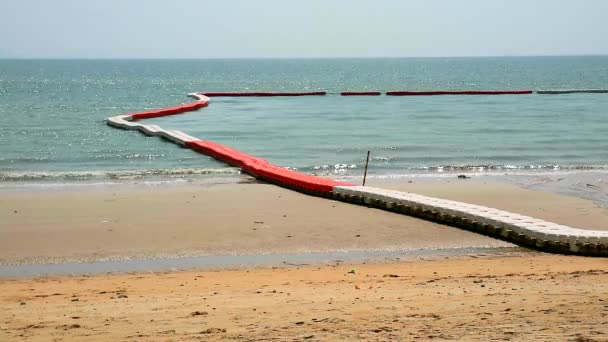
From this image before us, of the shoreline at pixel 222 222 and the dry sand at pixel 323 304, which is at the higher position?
the dry sand at pixel 323 304

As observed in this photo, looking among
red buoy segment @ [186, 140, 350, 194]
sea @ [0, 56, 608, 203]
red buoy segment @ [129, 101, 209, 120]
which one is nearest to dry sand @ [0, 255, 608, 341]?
red buoy segment @ [186, 140, 350, 194]

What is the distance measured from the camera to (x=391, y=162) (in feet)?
99.3

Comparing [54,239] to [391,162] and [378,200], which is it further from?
[391,162]

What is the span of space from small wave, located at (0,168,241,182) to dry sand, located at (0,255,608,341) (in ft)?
44.1

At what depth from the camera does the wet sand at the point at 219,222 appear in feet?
50.9

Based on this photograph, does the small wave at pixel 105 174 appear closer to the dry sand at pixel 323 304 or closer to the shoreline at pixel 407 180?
the shoreline at pixel 407 180

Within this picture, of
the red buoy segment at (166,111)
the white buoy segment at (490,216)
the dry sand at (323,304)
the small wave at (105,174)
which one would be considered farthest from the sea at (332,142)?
the dry sand at (323,304)

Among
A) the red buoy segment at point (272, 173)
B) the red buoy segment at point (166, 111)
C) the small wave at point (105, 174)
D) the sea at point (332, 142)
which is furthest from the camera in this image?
the red buoy segment at point (166, 111)

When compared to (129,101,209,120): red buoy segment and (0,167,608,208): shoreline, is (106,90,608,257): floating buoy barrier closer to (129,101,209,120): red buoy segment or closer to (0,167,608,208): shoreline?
(0,167,608,208): shoreline

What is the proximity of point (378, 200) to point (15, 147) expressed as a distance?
19.8 meters

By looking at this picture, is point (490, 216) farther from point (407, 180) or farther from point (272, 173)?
point (407, 180)

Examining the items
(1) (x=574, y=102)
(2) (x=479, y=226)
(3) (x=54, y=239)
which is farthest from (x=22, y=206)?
(1) (x=574, y=102)

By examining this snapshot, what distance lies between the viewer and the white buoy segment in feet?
49.1

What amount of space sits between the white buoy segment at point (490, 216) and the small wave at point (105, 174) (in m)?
6.93
